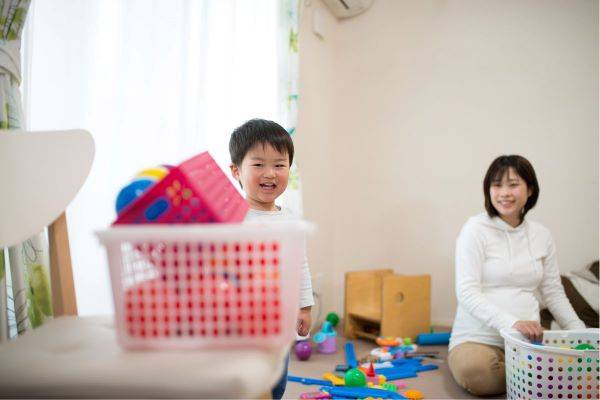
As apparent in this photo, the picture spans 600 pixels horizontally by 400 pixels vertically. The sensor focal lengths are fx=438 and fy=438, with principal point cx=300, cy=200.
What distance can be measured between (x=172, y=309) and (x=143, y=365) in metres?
0.07

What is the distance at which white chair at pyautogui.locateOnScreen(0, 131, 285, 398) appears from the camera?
0.48m

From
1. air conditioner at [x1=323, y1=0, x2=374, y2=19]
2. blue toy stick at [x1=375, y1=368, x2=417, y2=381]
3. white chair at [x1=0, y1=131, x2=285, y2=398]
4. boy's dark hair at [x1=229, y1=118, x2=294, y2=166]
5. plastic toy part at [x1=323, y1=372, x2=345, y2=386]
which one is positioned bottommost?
blue toy stick at [x1=375, y1=368, x2=417, y2=381]

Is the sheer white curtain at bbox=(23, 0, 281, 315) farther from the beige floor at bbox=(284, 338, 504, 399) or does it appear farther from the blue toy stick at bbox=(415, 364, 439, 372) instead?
the blue toy stick at bbox=(415, 364, 439, 372)

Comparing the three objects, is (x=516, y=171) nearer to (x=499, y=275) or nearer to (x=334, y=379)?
(x=499, y=275)

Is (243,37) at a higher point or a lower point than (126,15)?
higher

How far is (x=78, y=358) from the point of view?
55 centimetres

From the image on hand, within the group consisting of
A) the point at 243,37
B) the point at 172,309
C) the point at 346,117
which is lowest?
the point at 172,309

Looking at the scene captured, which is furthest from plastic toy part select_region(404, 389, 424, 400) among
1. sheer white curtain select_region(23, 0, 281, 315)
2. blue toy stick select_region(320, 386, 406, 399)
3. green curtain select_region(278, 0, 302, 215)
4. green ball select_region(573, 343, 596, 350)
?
sheer white curtain select_region(23, 0, 281, 315)

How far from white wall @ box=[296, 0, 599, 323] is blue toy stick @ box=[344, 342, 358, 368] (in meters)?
0.51

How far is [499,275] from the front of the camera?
5.32ft

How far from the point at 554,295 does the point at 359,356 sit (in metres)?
0.84

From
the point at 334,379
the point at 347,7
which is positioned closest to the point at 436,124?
the point at 347,7

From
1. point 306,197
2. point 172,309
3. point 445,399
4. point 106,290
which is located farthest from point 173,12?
point 445,399

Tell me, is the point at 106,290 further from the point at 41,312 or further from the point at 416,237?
the point at 416,237
